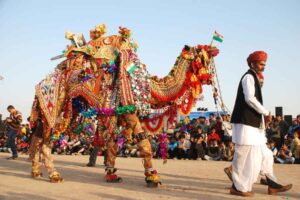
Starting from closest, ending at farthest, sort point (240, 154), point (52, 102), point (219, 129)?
point (240, 154)
point (52, 102)
point (219, 129)

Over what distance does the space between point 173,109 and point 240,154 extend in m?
1.93

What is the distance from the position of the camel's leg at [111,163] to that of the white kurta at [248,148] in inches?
92.7

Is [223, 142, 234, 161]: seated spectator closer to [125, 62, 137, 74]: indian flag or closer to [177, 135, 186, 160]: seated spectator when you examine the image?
[177, 135, 186, 160]: seated spectator

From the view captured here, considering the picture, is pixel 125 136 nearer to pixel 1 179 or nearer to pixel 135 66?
pixel 135 66

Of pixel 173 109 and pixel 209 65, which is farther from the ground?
pixel 209 65

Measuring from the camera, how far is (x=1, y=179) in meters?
7.30

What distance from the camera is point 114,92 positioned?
22.6 feet

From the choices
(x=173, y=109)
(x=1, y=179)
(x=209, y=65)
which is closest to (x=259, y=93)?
(x=209, y=65)

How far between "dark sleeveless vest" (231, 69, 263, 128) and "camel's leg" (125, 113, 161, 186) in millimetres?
1571

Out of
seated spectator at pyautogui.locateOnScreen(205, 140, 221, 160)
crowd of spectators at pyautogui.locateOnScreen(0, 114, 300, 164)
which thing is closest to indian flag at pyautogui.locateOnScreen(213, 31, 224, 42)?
crowd of spectators at pyautogui.locateOnScreen(0, 114, 300, 164)

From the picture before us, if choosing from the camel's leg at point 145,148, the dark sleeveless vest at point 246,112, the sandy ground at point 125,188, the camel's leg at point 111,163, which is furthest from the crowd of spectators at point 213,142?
the dark sleeveless vest at point 246,112

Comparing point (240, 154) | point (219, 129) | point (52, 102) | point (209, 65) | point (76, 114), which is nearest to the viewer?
point (240, 154)

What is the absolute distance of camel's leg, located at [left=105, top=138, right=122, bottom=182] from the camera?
6.99 meters

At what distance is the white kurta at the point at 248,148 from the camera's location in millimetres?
5516
